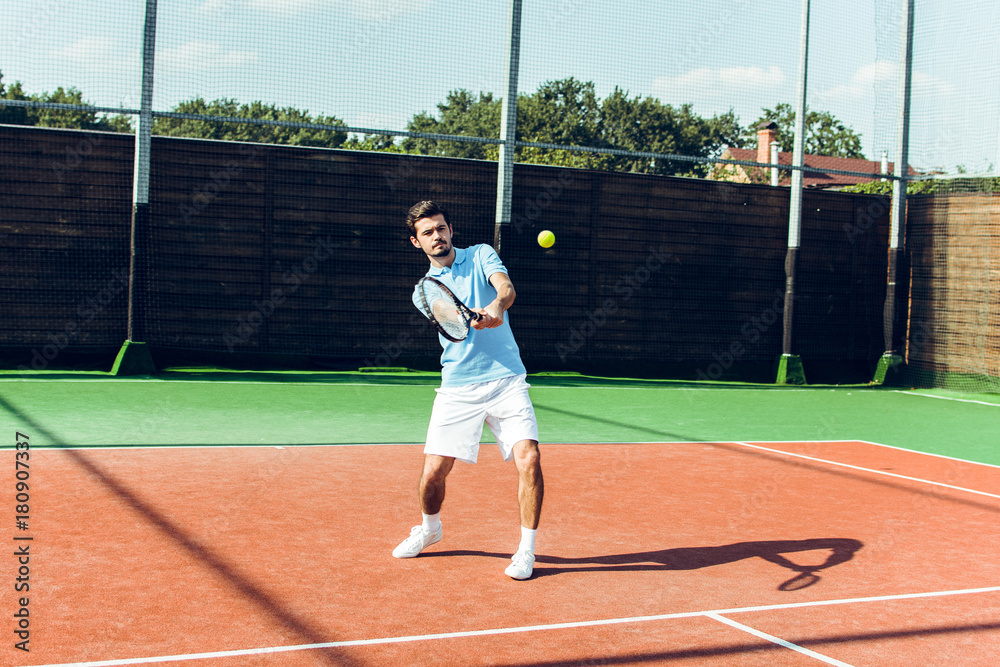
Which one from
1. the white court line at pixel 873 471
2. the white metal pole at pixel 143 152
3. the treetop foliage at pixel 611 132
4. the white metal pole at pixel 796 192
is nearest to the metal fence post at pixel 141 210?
the white metal pole at pixel 143 152

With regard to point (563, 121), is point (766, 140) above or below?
below

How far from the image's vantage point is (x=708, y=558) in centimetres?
482

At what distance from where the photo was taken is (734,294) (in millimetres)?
14609

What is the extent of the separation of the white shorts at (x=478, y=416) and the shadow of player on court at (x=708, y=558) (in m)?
0.59

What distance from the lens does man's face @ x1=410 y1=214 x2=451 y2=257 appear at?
4.51 meters

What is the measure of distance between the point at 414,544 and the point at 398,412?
528 cm

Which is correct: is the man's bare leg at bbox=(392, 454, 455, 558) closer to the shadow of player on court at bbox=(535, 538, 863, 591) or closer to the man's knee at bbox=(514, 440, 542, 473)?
the man's knee at bbox=(514, 440, 542, 473)

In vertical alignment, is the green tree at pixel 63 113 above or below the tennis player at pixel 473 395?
above

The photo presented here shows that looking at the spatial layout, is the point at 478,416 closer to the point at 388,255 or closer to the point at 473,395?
the point at 473,395

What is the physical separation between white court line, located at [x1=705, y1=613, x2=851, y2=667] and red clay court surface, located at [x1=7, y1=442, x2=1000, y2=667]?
0.01 m

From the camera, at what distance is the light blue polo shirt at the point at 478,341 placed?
4.57 m

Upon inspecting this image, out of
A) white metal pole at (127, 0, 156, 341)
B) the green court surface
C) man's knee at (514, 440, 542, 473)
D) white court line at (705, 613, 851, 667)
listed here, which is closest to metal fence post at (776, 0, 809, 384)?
the green court surface

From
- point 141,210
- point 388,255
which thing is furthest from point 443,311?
point 388,255

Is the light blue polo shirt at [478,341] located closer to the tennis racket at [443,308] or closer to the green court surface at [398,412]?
the tennis racket at [443,308]
